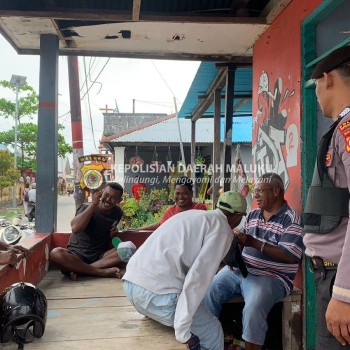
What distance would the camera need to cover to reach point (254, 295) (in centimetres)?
295

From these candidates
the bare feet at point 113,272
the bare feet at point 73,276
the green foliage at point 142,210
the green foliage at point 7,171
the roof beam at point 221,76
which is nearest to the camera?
the bare feet at point 73,276

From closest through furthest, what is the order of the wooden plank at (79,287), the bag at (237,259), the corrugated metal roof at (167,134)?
the bag at (237,259) < the wooden plank at (79,287) < the corrugated metal roof at (167,134)

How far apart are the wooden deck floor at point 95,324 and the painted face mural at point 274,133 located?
1844 millimetres

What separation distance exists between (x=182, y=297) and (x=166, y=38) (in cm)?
348

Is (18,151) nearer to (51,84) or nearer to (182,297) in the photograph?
(51,84)

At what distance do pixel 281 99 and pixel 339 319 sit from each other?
9.37 ft

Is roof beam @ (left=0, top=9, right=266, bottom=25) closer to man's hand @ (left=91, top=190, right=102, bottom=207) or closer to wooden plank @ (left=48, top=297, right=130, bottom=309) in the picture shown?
man's hand @ (left=91, top=190, right=102, bottom=207)

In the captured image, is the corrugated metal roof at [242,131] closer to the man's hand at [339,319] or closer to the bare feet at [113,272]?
the bare feet at [113,272]

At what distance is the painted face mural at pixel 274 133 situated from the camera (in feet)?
12.2

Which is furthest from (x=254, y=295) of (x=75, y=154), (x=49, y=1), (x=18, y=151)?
(x=18, y=151)

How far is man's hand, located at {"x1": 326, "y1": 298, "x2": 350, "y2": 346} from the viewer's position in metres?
1.40

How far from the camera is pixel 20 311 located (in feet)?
8.42

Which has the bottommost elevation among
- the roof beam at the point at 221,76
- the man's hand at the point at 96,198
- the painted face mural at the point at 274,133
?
the man's hand at the point at 96,198

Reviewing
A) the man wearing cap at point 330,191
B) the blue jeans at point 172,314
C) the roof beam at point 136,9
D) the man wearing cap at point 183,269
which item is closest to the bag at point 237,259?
the man wearing cap at point 183,269
